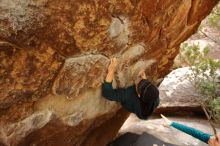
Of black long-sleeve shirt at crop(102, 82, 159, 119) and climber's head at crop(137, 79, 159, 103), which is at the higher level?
climber's head at crop(137, 79, 159, 103)

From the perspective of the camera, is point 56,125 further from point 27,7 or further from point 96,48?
point 27,7

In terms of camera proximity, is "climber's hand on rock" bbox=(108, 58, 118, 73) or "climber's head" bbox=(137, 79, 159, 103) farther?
"climber's head" bbox=(137, 79, 159, 103)

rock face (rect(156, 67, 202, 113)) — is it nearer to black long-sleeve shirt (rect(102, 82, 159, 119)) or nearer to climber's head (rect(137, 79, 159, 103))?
black long-sleeve shirt (rect(102, 82, 159, 119))

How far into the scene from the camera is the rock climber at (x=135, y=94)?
16.9 ft

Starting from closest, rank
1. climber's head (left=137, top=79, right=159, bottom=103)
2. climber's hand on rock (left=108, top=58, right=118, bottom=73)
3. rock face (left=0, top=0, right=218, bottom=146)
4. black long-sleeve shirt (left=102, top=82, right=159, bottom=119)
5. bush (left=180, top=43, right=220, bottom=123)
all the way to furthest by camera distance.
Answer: rock face (left=0, top=0, right=218, bottom=146)
climber's hand on rock (left=108, top=58, right=118, bottom=73)
climber's head (left=137, top=79, right=159, bottom=103)
black long-sleeve shirt (left=102, top=82, right=159, bottom=119)
bush (left=180, top=43, right=220, bottom=123)

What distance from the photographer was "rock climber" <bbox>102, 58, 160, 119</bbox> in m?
5.14

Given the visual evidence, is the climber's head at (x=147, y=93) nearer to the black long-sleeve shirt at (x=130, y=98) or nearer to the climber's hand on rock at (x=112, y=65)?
the black long-sleeve shirt at (x=130, y=98)

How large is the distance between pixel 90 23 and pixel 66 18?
0.39 metres

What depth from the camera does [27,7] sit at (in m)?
3.58

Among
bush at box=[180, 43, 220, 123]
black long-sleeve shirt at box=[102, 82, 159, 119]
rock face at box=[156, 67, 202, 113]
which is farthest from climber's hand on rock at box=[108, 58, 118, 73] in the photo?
rock face at box=[156, 67, 202, 113]

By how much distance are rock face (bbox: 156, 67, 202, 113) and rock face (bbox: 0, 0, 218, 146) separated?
14.8ft

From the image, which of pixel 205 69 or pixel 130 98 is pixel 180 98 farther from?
pixel 130 98

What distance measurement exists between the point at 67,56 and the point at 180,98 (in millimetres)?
6762

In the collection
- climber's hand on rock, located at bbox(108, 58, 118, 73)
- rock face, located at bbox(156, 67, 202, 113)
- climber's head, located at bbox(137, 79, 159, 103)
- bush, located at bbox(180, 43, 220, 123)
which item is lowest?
rock face, located at bbox(156, 67, 202, 113)
